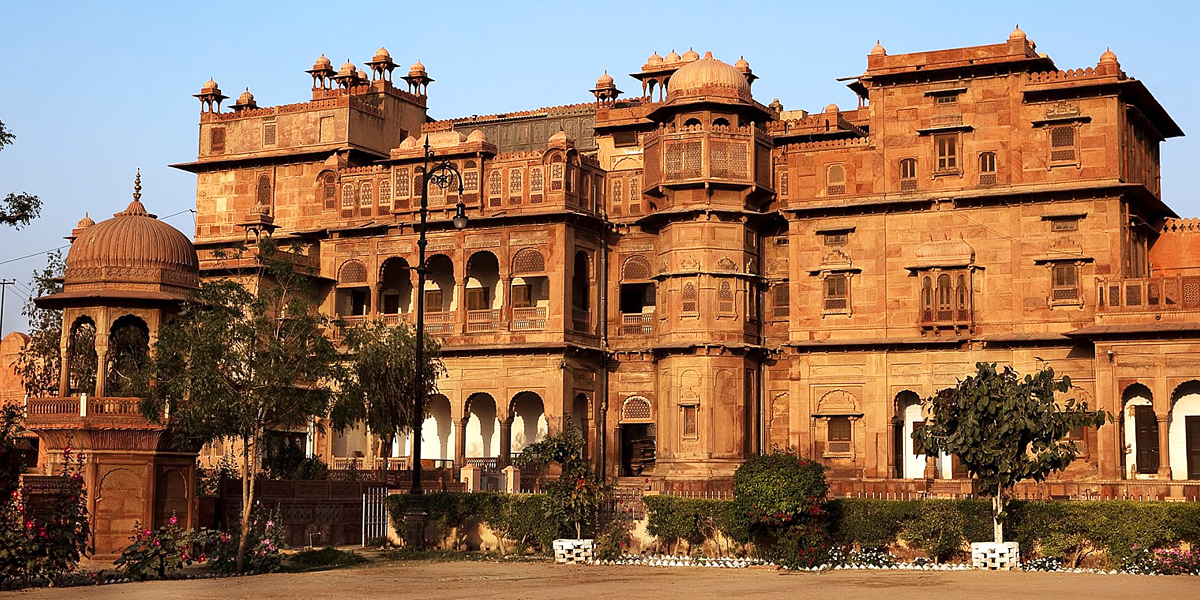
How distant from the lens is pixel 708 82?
45.1 metres

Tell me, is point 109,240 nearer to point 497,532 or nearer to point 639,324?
point 497,532

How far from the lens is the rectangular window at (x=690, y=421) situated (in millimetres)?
43844

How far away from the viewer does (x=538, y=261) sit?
46.0 meters

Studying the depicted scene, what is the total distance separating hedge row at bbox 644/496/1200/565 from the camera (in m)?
28.0

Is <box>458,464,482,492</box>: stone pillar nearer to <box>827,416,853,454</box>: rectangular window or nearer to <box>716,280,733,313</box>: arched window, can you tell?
<box>716,280,733,313</box>: arched window

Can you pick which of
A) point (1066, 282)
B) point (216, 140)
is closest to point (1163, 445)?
point (1066, 282)

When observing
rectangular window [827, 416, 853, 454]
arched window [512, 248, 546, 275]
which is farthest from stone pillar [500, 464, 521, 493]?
rectangular window [827, 416, 853, 454]

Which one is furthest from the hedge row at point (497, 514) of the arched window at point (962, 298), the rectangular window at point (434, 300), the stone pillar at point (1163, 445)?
the stone pillar at point (1163, 445)

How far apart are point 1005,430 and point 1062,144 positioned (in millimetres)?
15491

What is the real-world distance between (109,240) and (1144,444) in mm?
25596

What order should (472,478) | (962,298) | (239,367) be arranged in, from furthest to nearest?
(962,298)
(472,478)
(239,367)

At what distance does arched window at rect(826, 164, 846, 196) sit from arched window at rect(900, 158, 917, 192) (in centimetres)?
168

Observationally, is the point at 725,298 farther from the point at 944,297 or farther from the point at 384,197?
the point at 384,197

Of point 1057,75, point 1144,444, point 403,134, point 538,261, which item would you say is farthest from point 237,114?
point 1144,444
